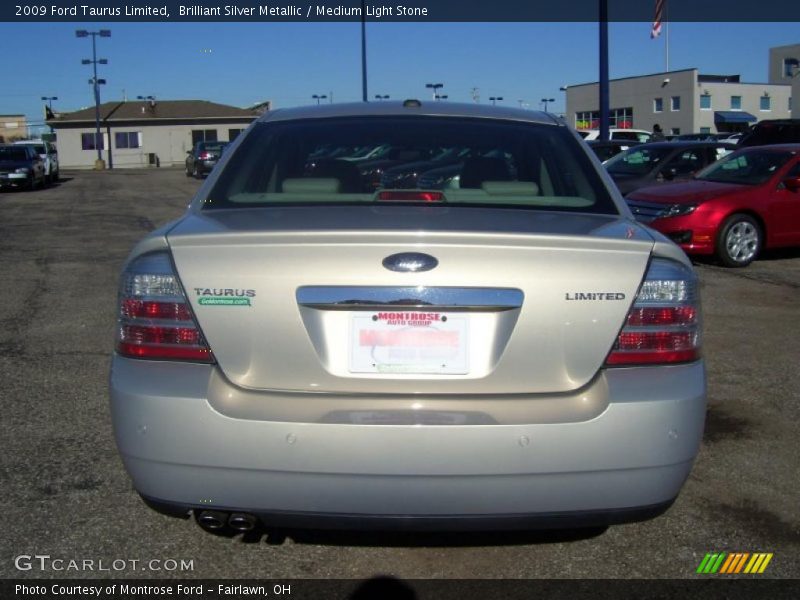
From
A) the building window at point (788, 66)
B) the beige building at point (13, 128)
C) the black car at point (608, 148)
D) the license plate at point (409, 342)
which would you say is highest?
the beige building at point (13, 128)

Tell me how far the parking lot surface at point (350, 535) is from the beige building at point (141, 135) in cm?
5744

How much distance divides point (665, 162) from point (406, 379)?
12150mm

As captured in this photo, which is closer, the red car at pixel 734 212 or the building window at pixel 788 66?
the red car at pixel 734 212

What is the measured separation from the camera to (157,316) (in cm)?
269

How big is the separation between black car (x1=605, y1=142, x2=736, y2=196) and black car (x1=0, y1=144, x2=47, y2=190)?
19.4m

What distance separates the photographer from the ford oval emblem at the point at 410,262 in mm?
2551

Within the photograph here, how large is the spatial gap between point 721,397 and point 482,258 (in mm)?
3110

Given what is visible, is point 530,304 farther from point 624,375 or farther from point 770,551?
point 770,551

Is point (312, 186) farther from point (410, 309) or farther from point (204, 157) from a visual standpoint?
point (204, 157)

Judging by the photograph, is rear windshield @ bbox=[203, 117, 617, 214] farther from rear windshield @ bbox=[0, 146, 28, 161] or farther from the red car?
rear windshield @ bbox=[0, 146, 28, 161]

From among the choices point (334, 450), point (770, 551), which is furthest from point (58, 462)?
point (770, 551)

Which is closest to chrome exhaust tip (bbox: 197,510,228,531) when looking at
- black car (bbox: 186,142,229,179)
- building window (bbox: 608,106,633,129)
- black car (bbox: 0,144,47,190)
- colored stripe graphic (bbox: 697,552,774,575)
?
colored stripe graphic (bbox: 697,552,774,575)

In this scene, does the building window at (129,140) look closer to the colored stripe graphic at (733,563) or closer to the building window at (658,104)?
the building window at (658,104)
